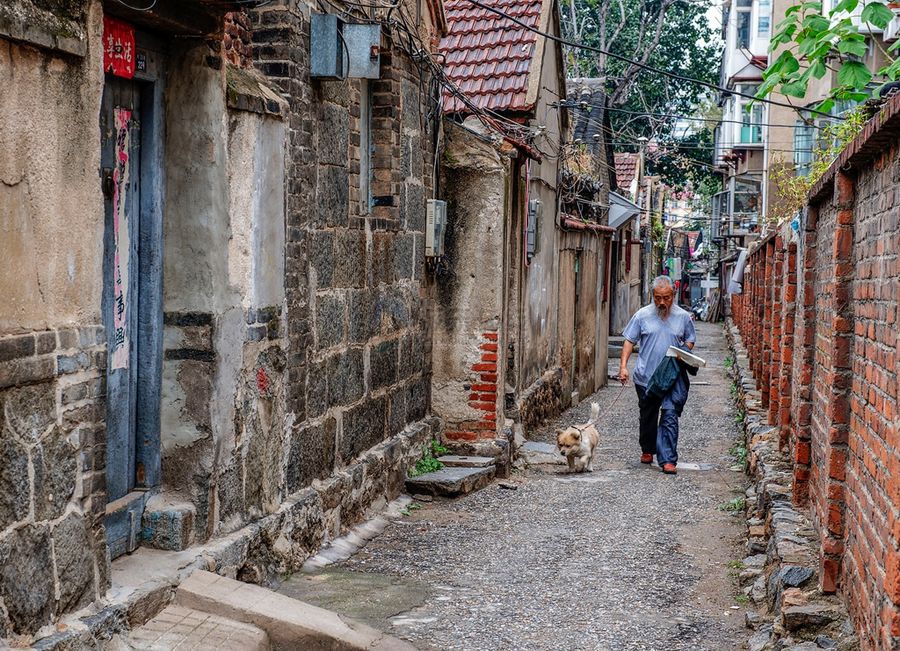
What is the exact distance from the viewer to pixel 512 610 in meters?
5.91

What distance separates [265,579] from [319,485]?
103cm

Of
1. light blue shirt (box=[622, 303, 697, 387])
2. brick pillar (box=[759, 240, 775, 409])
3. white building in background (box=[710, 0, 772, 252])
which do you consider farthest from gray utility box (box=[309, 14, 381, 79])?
white building in background (box=[710, 0, 772, 252])

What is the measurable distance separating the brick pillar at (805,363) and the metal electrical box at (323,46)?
3136 millimetres

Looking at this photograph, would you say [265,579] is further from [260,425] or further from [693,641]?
[693,641]

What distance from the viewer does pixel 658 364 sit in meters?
10.4

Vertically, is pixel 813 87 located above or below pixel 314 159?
above

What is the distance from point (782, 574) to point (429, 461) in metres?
4.27

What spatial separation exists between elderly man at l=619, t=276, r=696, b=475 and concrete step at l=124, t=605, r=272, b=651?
617 centimetres

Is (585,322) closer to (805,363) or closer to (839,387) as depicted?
(805,363)

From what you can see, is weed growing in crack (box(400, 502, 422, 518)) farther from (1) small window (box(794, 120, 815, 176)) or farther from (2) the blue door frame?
(1) small window (box(794, 120, 815, 176))

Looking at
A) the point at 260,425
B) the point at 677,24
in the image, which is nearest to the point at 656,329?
the point at 260,425

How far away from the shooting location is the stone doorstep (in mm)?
4773

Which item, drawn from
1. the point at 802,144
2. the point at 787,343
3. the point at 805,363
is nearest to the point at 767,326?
the point at 787,343

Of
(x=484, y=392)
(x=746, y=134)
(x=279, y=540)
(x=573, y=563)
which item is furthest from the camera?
(x=746, y=134)
